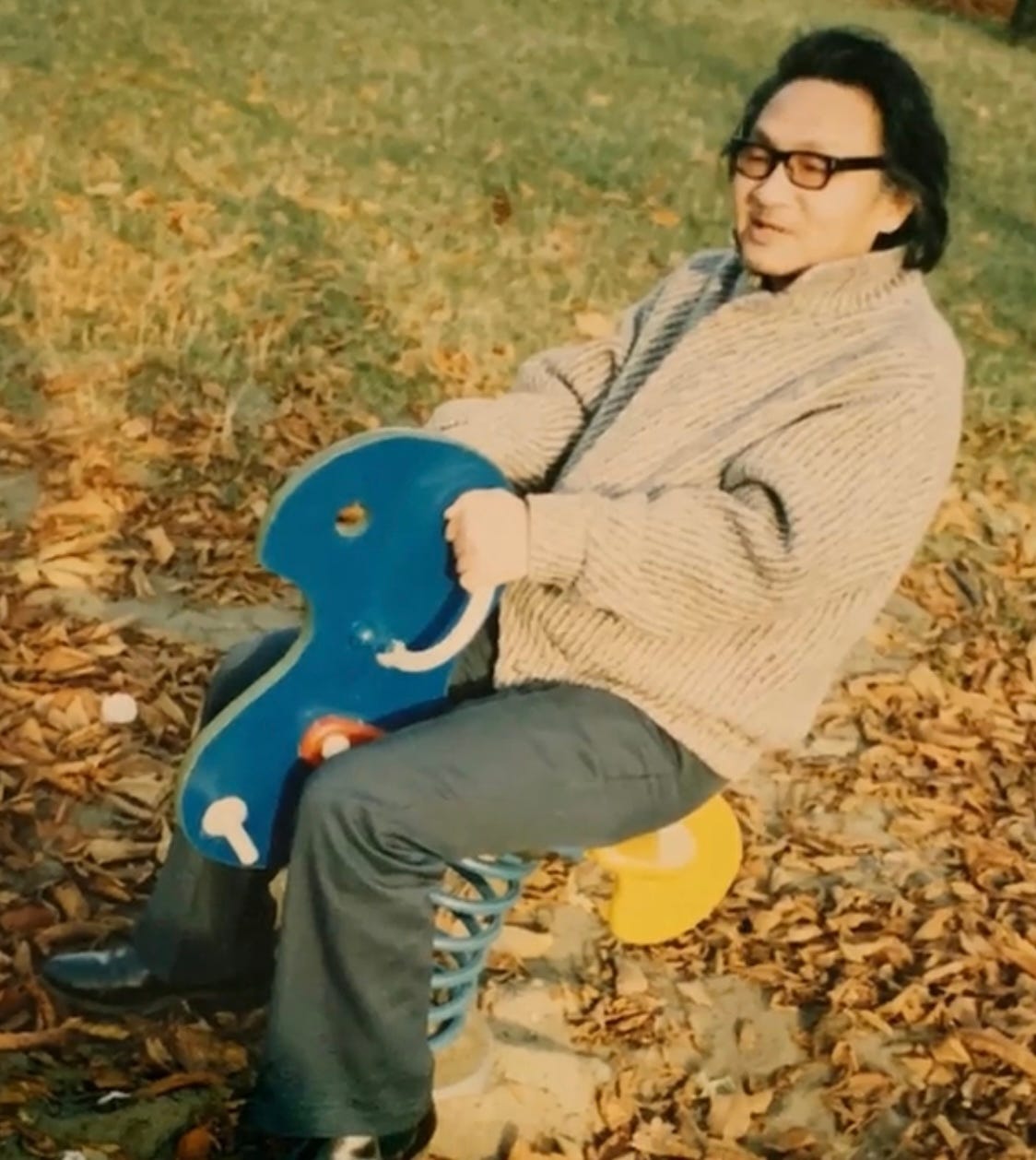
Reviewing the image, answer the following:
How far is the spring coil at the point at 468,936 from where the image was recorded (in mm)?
2439

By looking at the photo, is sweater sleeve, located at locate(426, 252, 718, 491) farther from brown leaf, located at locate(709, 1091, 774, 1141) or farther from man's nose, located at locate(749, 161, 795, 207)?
brown leaf, located at locate(709, 1091, 774, 1141)

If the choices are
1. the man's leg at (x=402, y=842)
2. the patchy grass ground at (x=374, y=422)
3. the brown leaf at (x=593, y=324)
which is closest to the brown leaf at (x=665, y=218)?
the patchy grass ground at (x=374, y=422)

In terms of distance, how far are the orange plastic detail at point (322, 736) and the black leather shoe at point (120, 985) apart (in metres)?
0.57

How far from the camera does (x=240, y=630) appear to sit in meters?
3.86

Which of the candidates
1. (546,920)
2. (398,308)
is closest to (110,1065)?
(546,920)

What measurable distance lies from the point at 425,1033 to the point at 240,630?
169cm

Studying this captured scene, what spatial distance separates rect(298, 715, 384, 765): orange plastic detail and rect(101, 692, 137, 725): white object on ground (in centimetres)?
127

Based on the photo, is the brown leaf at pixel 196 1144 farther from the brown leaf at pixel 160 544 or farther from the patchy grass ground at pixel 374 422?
the brown leaf at pixel 160 544

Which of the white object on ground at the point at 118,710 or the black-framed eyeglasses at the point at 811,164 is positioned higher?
the black-framed eyeglasses at the point at 811,164

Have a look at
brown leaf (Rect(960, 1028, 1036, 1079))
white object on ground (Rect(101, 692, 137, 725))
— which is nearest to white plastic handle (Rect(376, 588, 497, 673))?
white object on ground (Rect(101, 692, 137, 725))

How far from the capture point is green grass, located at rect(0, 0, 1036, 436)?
5.09m

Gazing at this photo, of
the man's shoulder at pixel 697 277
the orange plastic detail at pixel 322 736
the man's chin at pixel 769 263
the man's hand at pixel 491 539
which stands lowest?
the orange plastic detail at pixel 322 736

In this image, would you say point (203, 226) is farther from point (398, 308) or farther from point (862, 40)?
point (862, 40)

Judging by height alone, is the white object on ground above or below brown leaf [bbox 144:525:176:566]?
below
